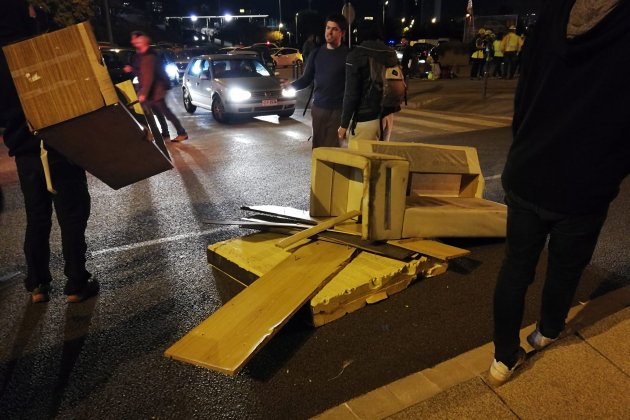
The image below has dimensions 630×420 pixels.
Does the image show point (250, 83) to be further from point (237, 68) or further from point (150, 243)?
point (150, 243)

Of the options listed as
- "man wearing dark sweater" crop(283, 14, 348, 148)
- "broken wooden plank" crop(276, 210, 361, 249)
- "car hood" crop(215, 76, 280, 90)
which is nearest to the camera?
"broken wooden plank" crop(276, 210, 361, 249)

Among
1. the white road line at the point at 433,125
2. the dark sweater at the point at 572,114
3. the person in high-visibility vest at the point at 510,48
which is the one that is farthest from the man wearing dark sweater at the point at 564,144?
the person in high-visibility vest at the point at 510,48

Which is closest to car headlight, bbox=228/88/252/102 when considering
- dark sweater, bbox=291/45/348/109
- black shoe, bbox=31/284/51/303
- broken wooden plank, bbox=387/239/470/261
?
dark sweater, bbox=291/45/348/109

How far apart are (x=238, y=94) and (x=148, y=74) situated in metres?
3.00

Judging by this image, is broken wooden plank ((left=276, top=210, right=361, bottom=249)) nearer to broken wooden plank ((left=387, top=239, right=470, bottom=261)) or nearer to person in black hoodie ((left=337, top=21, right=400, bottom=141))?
broken wooden plank ((left=387, top=239, right=470, bottom=261))

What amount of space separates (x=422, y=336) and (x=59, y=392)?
2.04 meters

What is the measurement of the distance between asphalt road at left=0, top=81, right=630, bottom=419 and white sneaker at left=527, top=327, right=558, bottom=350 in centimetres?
28

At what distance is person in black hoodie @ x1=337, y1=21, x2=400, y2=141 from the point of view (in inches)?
184

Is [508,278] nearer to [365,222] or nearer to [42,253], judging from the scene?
[365,222]

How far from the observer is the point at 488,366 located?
8.25ft

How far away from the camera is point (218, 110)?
11.8 m

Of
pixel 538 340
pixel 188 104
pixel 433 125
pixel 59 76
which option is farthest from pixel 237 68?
pixel 538 340

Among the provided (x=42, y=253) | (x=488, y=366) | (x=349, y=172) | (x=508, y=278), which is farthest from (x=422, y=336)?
(x=42, y=253)

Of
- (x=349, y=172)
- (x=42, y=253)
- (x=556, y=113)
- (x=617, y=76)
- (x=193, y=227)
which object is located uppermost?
(x=617, y=76)
